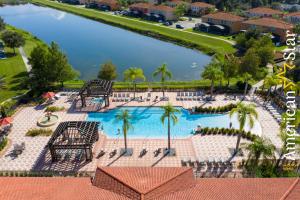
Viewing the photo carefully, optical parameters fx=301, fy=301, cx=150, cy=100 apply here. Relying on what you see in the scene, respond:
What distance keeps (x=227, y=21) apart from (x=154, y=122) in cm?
5727

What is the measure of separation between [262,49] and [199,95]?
18.6 m

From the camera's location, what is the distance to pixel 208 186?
72.9ft

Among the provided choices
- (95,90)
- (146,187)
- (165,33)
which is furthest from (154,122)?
(165,33)

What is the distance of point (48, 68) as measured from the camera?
48500 millimetres

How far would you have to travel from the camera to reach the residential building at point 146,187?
812 inches

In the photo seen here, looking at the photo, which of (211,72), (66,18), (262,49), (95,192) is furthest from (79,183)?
(66,18)

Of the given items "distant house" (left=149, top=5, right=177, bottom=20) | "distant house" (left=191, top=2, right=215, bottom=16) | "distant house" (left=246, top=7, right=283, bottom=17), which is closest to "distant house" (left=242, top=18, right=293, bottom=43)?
"distant house" (left=246, top=7, right=283, bottom=17)

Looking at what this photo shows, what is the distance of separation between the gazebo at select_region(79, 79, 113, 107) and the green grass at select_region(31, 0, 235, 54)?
36.5 m

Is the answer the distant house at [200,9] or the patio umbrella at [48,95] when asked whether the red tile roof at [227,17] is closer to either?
the distant house at [200,9]

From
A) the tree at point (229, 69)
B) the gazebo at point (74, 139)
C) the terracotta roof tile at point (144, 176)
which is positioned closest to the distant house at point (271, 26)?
the tree at point (229, 69)

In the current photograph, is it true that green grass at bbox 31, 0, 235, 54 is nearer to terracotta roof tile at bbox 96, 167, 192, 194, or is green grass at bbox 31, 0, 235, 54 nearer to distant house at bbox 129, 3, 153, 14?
distant house at bbox 129, 3, 153, 14

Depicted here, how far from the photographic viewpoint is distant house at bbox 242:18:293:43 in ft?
250

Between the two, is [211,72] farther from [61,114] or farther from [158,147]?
[61,114]

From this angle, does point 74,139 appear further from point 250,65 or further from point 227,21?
point 227,21
